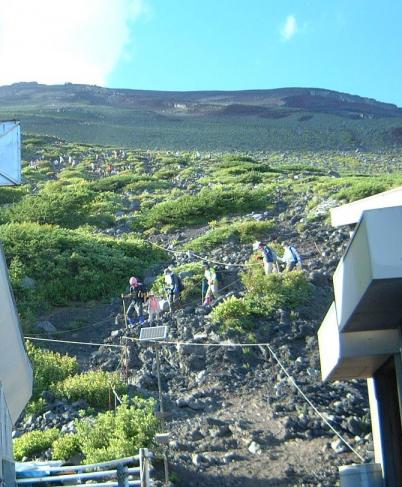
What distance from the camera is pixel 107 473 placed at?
12.2 meters

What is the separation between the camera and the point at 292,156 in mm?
66375

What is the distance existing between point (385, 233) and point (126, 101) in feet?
379

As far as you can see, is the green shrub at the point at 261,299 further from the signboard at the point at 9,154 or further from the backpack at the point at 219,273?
the signboard at the point at 9,154

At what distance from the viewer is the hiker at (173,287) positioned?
23.1m

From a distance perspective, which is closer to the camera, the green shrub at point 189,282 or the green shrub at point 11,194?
the green shrub at point 189,282

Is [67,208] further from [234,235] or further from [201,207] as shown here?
[234,235]

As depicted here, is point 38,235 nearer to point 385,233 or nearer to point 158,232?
point 158,232

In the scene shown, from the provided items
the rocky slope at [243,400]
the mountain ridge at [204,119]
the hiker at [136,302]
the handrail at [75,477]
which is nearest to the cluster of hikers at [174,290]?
the hiker at [136,302]

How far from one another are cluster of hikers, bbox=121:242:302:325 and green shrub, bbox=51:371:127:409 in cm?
396

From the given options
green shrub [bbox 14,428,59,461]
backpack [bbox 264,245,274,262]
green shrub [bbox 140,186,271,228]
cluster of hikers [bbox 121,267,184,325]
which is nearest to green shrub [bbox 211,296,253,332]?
cluster of hikers [bbox 121,267,184,325]

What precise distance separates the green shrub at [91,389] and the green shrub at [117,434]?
1990 millimetres

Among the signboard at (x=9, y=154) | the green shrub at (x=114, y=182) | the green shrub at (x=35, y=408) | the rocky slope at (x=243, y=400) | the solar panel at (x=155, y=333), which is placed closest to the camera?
the signboard at (x=9, y=154)

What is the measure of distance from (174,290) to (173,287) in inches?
2.9

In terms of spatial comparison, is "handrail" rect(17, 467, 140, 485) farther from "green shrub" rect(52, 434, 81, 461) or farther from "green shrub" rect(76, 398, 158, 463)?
"green shrub" rect(52, 434, 81, 461)
